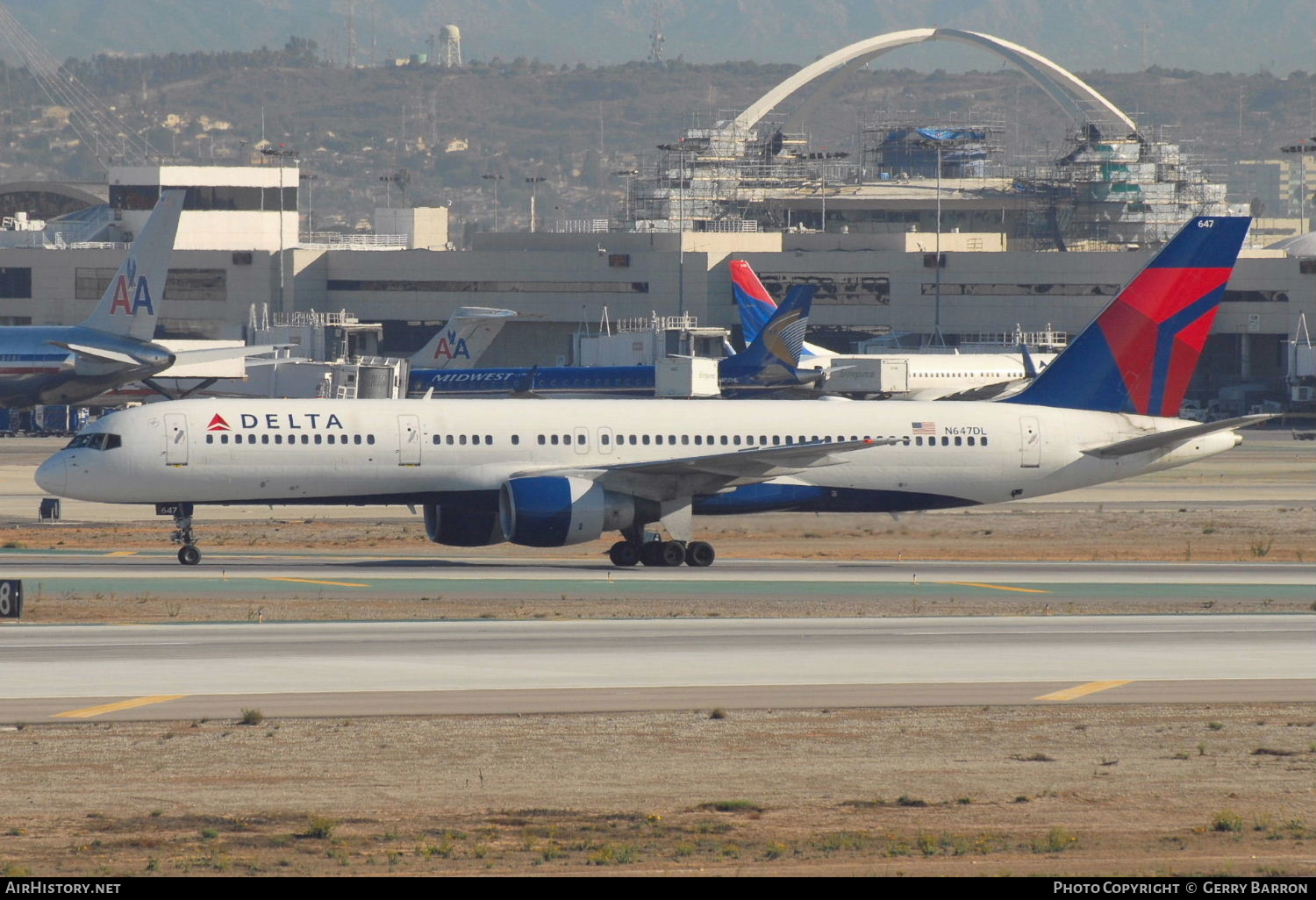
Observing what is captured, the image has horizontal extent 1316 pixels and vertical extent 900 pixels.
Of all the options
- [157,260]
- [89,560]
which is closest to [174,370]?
[157,260]

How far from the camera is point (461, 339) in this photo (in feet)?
349

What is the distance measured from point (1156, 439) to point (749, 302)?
254ft

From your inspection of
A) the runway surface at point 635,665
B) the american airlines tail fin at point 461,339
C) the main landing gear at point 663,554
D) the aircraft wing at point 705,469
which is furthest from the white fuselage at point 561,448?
the american airlines tail fin at point 461,339

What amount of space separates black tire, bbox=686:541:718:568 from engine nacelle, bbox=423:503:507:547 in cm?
476

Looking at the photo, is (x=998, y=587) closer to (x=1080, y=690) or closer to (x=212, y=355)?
(x=1080, y=690)

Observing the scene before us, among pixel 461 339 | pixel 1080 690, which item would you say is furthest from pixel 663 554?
pixel 461 339

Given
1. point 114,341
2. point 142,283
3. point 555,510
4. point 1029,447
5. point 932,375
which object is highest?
point 142,283

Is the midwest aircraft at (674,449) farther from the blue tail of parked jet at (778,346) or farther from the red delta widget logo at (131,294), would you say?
the red delta widget logo at (131,294)

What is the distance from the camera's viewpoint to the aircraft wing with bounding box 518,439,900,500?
1708 inches

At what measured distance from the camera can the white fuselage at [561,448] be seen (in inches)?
1677

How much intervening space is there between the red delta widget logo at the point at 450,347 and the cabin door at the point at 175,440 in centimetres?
6359

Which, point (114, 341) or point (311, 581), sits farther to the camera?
point (114, 341)

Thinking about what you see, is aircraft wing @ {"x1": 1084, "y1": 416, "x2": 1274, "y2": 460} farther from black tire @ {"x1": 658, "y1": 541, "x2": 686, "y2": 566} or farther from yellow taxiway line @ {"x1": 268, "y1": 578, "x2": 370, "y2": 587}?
yellow taxiway line @ {"x1": 268, "y1": 578, "x2": 370, "y2": 587}
